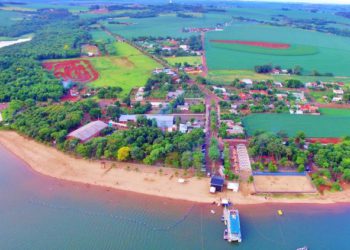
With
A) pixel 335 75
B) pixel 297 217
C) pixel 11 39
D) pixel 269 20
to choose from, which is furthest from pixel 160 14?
pixel 297 217

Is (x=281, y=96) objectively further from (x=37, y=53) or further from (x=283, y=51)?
(x=37, y=53)

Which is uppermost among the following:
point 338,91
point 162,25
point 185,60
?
point 338,91

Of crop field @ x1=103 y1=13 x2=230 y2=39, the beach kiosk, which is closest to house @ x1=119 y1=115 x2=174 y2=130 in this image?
the beach kiosk

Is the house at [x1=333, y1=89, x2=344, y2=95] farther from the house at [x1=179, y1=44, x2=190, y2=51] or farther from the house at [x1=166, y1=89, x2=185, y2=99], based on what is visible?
the house at [x1=179, y1=44, x2=190, y2=51]

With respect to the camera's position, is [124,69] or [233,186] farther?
[124,69]

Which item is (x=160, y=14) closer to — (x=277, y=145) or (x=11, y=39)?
(x=11, y=39)

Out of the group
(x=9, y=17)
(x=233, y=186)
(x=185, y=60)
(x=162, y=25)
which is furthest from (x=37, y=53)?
(x=9, y=17)
